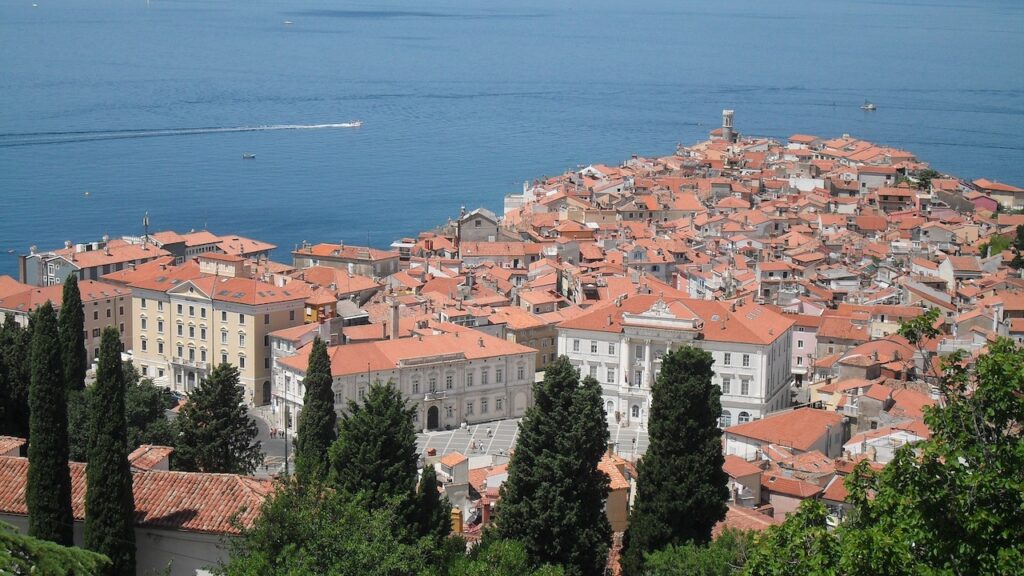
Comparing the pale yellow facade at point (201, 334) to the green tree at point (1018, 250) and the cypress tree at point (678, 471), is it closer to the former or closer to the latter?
the cypress tree at point (678, 471)

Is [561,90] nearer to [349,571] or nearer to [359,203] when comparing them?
[359,203]

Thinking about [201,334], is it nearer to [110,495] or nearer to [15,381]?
[15,381]

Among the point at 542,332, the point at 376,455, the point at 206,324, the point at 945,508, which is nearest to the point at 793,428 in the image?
the point at 542,332

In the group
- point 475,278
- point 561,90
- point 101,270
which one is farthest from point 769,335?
point 561,90

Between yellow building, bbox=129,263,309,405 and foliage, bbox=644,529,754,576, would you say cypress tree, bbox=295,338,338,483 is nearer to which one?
foliage, bbox=644,529,754,576

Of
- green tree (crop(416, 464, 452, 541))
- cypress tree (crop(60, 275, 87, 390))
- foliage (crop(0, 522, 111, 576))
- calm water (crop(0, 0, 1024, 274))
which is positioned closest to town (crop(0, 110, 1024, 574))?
green tree (crop(416, 464, 452, 541))

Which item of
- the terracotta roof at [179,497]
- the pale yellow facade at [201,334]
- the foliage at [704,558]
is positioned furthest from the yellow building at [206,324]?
the terracotta roof at [179,497]
